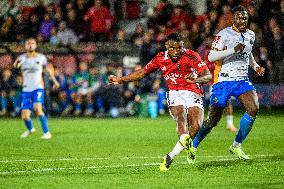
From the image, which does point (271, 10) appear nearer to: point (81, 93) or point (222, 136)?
point (81, 93)

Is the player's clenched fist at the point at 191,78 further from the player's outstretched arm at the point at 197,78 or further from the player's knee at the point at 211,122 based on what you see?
the player's knee at the point at 211,122

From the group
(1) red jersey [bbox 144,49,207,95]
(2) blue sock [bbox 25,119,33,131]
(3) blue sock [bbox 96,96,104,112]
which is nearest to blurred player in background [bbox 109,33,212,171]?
(1) red jersey [bbox 144,49,207,95]

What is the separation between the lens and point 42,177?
40.3 feet

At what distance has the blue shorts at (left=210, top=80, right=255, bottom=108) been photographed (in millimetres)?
14633

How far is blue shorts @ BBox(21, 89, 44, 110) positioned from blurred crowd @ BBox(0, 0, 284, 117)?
20.4 ft

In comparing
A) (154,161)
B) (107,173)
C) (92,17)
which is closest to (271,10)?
(92,17)

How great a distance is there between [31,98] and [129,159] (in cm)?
687

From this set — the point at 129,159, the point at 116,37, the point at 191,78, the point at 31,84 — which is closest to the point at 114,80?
the point at 191,78

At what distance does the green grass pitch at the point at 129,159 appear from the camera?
38.2ft

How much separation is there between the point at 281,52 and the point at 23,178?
54.9ft

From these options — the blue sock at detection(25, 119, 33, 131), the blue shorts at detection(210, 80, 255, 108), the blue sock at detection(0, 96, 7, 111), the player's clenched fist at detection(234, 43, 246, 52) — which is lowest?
the blue sock at detection(0, 96, 7, 111)

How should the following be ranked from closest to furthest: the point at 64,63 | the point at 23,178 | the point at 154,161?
1. the point at 23,178
2. the point at 154,161
3. the point at 64,63

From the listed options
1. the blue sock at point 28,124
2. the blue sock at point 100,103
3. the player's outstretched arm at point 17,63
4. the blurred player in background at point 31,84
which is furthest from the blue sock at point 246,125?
the blue sock at point 100,103

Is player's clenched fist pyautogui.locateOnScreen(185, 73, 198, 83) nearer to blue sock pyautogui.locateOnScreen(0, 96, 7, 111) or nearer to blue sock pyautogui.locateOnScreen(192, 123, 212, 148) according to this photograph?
blue sock pyautogui.locateOnScreen(192, 123, 212, 148)
